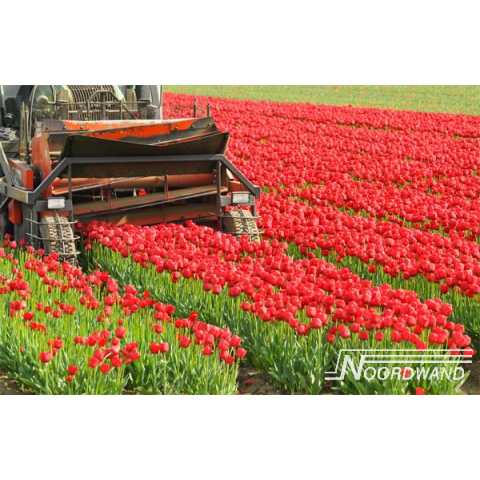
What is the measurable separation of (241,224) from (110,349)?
4.66 m

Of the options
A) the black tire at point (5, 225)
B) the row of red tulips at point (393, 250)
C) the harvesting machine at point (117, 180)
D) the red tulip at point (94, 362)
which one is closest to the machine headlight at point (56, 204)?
the harvesting machine at point (117, 180)

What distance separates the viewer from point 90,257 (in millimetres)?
9633

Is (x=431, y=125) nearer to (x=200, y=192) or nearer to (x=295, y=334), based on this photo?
(x=200, y=192)

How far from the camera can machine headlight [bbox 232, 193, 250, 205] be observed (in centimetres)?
1036

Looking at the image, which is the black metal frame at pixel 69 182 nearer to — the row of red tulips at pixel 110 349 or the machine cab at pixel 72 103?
the machine cab at pixel 72 103

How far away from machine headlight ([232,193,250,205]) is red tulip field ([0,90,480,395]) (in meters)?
0.52

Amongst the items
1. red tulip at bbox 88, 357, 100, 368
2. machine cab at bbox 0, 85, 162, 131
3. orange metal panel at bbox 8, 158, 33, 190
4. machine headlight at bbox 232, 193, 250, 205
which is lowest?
red tulip at bbox 88, 357, 100, 368

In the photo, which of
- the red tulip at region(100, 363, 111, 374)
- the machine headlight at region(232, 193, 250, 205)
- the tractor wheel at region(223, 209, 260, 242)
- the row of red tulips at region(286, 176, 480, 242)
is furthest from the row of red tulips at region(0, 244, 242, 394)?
the row of red tulips at region(286, 176, 480, 242)

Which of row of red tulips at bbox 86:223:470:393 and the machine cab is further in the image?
the machine cab

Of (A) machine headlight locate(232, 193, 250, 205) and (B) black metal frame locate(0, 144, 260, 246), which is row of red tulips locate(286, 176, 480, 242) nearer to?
(A) machine headlight locate(232, 193, 250, 205)

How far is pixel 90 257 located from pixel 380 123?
1636cm

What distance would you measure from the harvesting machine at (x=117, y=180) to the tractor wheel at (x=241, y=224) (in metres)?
0.01

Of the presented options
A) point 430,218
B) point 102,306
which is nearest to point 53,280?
point 102,306

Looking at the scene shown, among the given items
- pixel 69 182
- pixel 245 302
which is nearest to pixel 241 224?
pixel 69 182
